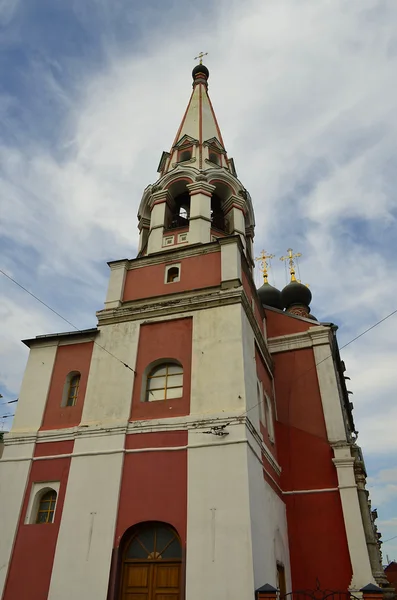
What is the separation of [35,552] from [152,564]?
269 cm

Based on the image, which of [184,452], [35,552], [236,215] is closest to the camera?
[35,552]

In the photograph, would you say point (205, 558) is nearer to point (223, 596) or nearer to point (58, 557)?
point (223, 596)

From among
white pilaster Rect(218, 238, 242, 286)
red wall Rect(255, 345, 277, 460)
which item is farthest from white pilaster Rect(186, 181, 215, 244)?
red wall Rect(255, 345, 277, 460)

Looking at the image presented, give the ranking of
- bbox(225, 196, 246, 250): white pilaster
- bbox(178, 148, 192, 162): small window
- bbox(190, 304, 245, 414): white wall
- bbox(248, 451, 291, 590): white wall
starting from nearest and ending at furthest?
bbox(248, 451, 291, 590): white wall, bbox(190, 304, 245, 414): white wall, bbox(225, 196, 246, 250): white pilaster, bbox(178, 148, 192, 162): small window

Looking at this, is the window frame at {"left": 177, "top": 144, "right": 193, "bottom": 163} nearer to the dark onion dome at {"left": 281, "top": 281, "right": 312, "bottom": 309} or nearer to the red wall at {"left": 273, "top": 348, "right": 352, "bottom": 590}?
the red wall at {"left": 273, "top": 348, "right": 352, "bottom": 590}

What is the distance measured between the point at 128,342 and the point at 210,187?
270 inches

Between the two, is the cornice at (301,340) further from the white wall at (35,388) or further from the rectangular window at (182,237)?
the white wall at (35,388)

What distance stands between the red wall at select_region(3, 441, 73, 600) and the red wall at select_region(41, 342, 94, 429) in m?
1.12

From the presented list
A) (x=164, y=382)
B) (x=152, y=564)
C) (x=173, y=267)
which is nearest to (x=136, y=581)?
(x=152, y=564)

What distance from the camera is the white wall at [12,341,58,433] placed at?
1268 centimetres

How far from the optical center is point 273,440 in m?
14.1

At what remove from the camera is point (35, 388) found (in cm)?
1324

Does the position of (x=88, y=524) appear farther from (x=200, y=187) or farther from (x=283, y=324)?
(x=200, y=187)

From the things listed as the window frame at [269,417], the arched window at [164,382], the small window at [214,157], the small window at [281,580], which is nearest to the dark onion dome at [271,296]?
the small window at [214,157]
